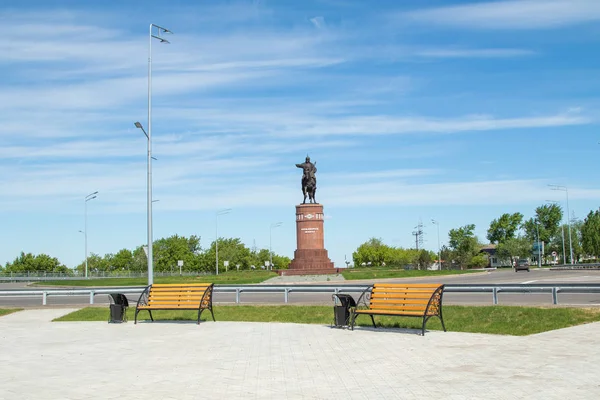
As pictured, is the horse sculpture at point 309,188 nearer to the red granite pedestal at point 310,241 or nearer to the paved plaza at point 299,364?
the red granite pedestal at point 310,241

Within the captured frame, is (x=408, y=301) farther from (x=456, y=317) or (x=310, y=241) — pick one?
(x=310, y=241)

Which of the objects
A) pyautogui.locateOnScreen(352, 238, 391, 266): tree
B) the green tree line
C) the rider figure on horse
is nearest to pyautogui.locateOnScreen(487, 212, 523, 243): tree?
pyautogui.locateOnScreen(352, 238, 391, 266): tree

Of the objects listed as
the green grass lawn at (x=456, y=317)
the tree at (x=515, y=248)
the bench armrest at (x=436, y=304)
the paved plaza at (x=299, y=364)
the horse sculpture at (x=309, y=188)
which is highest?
the horse sculpture at (x=309, y=188)

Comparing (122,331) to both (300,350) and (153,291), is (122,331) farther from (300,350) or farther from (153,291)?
(300,350)

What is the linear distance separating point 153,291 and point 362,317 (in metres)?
Result: 5.24

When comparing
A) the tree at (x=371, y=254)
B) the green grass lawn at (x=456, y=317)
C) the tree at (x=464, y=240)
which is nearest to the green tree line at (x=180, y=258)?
the tree at (x=371, y=254)

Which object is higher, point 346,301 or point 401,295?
point 401,295

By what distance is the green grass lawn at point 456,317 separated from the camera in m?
13.5

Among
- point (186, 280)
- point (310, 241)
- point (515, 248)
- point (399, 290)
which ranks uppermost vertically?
point (310, 241)

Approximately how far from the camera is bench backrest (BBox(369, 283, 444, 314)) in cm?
1331

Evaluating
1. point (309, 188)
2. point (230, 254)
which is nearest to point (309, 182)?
point (309, 188)

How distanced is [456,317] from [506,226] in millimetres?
120598

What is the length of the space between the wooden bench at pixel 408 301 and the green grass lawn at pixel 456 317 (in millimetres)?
772

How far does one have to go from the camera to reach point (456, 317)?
1505 cm
